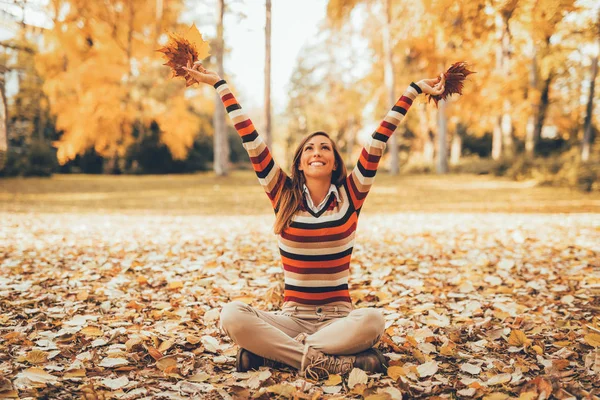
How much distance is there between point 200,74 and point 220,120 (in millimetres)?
14792

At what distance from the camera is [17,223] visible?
24.8 ft

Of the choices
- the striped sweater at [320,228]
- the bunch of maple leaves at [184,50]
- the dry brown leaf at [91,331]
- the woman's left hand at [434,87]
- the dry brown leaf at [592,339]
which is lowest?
the dry brown leaf at [91,331]

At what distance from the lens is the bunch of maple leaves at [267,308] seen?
214cm

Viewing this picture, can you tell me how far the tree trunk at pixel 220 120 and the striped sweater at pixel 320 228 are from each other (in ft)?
42.5

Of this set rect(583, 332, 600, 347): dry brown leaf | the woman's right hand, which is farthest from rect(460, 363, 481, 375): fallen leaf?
the woman's right hand

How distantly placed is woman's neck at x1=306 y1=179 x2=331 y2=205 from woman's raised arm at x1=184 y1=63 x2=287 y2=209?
161 millimetres

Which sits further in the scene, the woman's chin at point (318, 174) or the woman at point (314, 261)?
the woman's chin at point (318, 174)

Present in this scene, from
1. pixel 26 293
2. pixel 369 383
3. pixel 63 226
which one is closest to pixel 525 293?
pixel 369 383

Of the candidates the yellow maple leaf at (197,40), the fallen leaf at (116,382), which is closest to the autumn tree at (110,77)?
the yellow maple leaf at (197,40)

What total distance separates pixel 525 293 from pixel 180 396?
9.24 ft

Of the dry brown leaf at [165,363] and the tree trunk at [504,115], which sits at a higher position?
the tree trunk at [504,115]

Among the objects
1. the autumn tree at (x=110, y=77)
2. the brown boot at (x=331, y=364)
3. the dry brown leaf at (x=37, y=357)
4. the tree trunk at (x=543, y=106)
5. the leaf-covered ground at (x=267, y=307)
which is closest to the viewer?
the leaf-covered ground at (x=267, y=307)

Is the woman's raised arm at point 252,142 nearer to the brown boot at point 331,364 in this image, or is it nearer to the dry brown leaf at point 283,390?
the brown boot at point 331,364

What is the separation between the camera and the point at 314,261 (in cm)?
246
